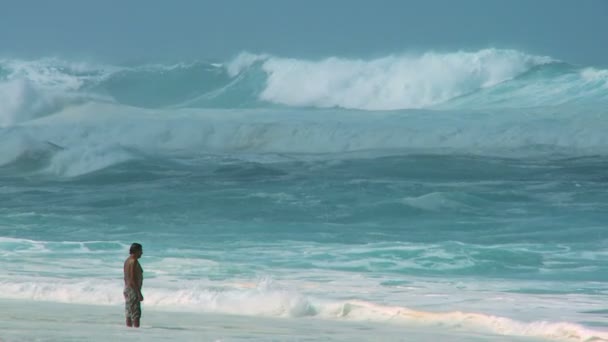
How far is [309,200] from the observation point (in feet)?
70.5

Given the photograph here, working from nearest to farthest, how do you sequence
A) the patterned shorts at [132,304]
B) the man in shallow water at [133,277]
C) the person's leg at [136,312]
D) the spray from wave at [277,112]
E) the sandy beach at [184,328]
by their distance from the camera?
the sandy beach at [184,328] < the man in shallow water at [133,277] < the patterned shorts at [132,304] < the person's leg at [136,312] < the spray from wave at [277,112]

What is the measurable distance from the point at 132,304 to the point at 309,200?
12.5m

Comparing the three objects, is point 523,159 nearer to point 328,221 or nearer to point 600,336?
point 328,221

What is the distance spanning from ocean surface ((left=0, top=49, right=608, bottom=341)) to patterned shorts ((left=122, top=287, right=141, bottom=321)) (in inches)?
7.5

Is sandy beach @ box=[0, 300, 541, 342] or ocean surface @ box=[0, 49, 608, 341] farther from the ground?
ocean surface @ box=[0, 49, 608, 341]

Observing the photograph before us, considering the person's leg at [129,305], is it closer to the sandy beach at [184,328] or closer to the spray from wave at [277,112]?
the sandy beach at [184,328]

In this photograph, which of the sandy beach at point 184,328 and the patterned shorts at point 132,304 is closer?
the sandy beach at point 184,328

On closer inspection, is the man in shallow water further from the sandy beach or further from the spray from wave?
the spray from wave

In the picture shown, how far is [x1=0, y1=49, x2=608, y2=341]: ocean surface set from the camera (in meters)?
10.8

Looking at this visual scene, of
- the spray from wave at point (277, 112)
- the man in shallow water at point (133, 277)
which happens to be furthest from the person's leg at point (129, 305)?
the spray from wave at point (277, 112)

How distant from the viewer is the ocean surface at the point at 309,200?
10836mm

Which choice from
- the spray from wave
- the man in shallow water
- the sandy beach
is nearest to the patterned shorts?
the man in shallow water

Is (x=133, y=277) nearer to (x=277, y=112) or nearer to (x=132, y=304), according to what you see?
(x=132, y=304)

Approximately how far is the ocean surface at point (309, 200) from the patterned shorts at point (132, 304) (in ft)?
0.63
